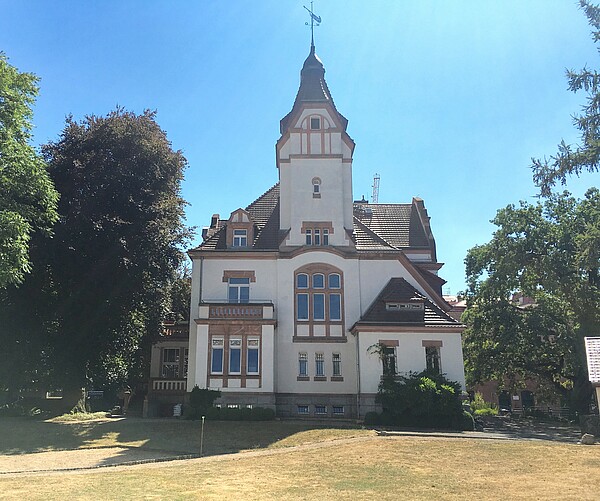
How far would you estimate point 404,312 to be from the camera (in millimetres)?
33688

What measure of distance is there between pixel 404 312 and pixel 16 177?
2190 centimetres

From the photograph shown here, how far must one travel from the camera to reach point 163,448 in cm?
2208

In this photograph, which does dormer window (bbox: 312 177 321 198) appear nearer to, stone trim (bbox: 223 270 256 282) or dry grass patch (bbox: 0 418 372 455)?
stone trim (bbox: 223 270 256 282)

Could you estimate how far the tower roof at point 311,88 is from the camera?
38969mm

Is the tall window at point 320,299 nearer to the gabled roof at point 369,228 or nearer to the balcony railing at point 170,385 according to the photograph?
the gabled roof at point 369,228

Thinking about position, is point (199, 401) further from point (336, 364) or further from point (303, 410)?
point (336, 364)

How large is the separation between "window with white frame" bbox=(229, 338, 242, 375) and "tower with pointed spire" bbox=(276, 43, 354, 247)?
286 inches

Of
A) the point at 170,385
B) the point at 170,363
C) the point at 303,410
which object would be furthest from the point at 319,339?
the point at 170,363

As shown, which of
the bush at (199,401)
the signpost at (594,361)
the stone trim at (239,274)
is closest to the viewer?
the signpost at (594,361)

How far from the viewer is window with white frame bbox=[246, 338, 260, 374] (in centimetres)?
3222

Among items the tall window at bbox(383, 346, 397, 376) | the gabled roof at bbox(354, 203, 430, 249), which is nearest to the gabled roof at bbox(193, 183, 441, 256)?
the gabled roof at bbox(354, 203, 430, 249)

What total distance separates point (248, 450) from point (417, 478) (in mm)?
8355

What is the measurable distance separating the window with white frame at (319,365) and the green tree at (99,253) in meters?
10.6

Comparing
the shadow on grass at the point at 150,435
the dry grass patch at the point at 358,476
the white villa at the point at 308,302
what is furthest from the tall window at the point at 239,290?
the dry grass patch at the point at 358,476
